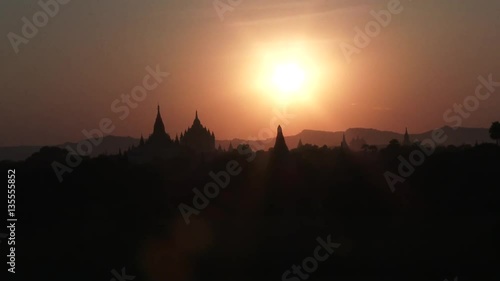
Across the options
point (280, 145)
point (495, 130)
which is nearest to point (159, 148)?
point (495, 130)

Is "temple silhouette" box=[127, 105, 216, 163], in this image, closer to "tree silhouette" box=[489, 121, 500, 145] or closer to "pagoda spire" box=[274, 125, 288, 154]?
"tree silhouette" box=[489, 121, 500, 145]

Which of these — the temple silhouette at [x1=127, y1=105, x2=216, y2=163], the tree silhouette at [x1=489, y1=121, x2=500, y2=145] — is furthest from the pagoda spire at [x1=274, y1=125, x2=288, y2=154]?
the temple silhouette at [x1=127, y1=105, x2=216, y2=163]

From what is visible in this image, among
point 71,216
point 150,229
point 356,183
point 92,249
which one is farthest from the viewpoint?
point 356,183

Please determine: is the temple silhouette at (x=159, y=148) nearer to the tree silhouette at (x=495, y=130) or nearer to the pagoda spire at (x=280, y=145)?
the tree silhouette at (x=495, y=130)

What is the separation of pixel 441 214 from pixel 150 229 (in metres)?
16.8

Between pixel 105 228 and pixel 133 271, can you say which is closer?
pixel 133 271

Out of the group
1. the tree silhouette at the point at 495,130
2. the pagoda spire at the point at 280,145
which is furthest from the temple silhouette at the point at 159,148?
the pagoda spire at the point at 280,145

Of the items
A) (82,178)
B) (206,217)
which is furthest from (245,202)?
(82,178)

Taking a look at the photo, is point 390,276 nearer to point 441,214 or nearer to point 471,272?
point 471,272

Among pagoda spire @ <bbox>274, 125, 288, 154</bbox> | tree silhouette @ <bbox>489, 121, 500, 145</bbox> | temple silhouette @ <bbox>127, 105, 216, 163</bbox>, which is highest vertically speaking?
temple silhouette @ <bbox>127, 105, 216, 163</bbox>

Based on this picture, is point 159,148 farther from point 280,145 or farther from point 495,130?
point 280,145

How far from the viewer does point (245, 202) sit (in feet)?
179

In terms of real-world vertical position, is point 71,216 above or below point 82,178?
below

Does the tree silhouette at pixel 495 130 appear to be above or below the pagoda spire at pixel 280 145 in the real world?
above
